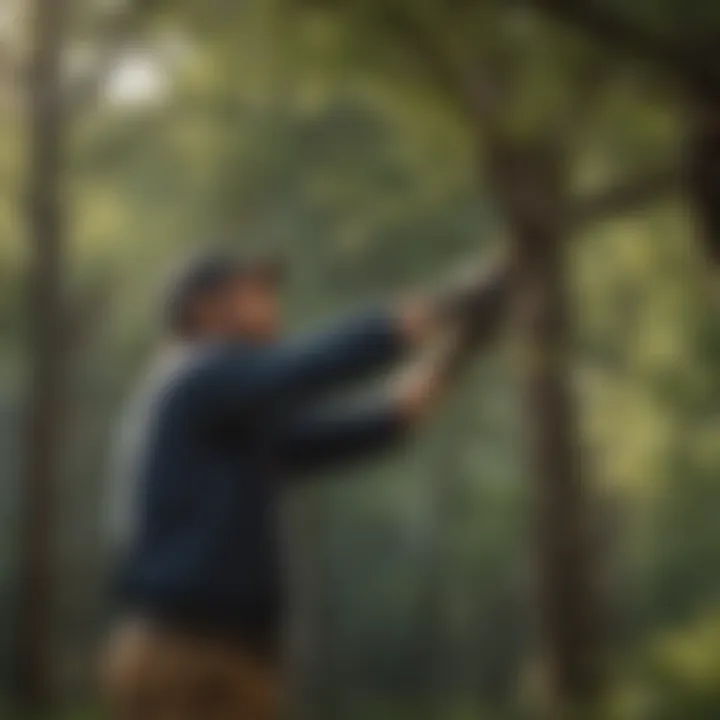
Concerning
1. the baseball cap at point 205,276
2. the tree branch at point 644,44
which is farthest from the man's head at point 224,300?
the tree branch at point 644,44

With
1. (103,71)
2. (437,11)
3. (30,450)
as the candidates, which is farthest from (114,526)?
(437,11)

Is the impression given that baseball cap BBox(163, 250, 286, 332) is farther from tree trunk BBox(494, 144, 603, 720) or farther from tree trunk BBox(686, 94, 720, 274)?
tree trunk BBox(686, 94, 720, 274)

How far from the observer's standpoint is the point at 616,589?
6.88 feet

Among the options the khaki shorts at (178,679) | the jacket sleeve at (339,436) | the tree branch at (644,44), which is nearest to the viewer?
the khaki shorts at (178,679)

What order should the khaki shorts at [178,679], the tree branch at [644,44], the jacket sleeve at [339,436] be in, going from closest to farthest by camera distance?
the khaki shorts at [178,679], the jacket sleeve at [339,436], the tree branch at [644,44]

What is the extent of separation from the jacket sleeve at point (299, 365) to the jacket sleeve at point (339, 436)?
0.03 meters

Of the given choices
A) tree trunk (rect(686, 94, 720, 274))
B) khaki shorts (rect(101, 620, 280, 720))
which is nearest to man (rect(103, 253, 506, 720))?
khaki shorts (rect(101, 620, 280, 720))

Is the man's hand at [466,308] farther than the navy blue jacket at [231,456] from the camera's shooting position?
Yes

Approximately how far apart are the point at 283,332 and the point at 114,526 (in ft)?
1.00

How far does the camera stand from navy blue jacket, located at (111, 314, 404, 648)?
6.59 feet

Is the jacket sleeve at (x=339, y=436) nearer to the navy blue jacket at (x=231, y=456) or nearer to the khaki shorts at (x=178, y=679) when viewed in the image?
the navy blue jacket at (x=231, y=456)

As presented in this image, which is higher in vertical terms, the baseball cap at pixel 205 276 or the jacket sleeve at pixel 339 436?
the baseball cap at pixel 205 276

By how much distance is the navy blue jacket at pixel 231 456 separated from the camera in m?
2.01

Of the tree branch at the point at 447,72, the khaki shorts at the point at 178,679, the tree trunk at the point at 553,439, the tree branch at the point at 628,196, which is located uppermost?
the tree branch at the point at 447,72
